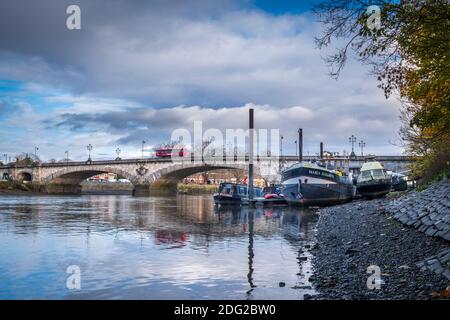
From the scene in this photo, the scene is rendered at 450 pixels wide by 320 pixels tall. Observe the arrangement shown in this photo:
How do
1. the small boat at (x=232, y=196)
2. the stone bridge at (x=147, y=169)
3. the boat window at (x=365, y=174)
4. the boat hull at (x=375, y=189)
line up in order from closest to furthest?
the boat hull at (x=375, y=189)
the boat window at (x=365, y=174)
the small boat at (x=232, y=196)
the stone bridge at (x=147, y=169)

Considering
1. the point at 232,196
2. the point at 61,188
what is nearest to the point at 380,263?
the point at 232,196

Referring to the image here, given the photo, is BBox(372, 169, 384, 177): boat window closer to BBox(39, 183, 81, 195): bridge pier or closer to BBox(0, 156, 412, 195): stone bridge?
BBox(0, 156, 412, 195): stone bridge

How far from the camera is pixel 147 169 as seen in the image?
9162 cm

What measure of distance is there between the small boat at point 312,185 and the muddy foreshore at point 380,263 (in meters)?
24.0

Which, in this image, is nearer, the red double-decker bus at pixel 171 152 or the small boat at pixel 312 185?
the small boat at pixel 312 185

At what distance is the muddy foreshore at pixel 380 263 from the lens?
27.7 feet

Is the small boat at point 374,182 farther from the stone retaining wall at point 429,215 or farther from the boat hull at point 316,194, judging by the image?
the stone retaining wall at point 429,215

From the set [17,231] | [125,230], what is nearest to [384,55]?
[125,230]

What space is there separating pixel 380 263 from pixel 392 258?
431 mm

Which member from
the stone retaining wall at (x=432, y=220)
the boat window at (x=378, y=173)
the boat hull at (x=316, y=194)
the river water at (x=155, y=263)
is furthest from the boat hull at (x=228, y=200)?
the stone retaining wall at (x=432, y=220)

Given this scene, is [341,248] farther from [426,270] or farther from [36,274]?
[36,274]

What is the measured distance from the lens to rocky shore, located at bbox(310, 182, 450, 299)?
27.9ft

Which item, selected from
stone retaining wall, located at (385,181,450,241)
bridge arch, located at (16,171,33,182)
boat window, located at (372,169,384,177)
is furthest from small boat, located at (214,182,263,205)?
bridge arch, located at (16,171,33,182)

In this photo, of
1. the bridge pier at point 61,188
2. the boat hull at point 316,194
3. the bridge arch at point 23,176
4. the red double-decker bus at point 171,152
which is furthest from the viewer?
the bridge arch at point 23,176
